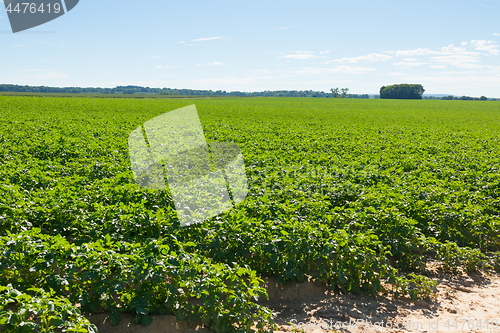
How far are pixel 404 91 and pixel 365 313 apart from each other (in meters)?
141

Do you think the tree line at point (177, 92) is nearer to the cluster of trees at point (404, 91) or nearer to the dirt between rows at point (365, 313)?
the cluster of trees at point (404, 91)

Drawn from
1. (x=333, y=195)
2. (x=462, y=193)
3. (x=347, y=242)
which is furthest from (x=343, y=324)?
(x=462, y=193)

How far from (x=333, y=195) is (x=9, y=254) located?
6553mm

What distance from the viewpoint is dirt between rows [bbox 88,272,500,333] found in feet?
14.0

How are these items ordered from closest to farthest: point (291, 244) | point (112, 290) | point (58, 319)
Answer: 1. point (58, 319)
2. point (112, 290)
3. point (291, 244)

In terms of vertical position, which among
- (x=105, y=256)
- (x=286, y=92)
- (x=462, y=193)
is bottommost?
(x=286, y=92)

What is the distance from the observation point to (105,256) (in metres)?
3.98

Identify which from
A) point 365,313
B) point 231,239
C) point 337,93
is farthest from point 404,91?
point 231,239

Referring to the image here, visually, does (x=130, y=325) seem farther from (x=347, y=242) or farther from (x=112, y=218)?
(x=347, y=242)

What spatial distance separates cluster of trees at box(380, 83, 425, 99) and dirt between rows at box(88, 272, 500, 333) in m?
139

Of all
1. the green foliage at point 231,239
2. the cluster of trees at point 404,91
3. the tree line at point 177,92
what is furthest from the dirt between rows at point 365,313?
the tree line at point 177,92

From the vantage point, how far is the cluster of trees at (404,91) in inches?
5059

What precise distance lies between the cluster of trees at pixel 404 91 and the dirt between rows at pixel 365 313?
139 m

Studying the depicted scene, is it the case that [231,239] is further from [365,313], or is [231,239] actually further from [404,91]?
[404,91]
